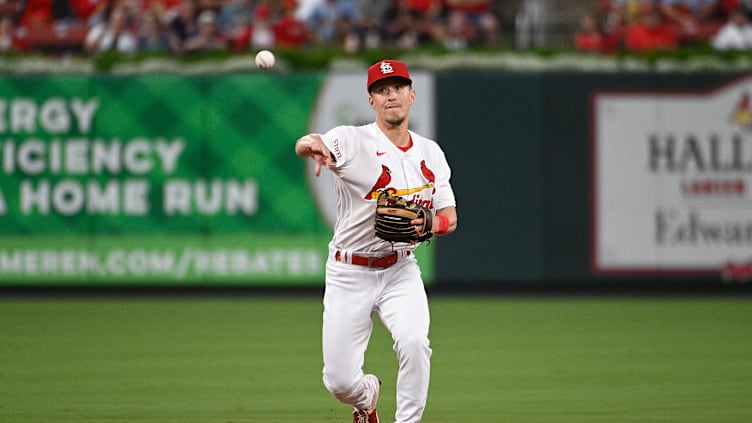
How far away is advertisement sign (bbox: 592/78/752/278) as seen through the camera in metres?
15.8

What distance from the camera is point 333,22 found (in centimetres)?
Answer: 1742

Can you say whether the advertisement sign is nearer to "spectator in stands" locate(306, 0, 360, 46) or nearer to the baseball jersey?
"spectator in stands" locate(306, 0, 360, 46)

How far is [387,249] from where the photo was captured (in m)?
7.13

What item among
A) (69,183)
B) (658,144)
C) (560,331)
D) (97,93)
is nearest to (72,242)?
(69,183)

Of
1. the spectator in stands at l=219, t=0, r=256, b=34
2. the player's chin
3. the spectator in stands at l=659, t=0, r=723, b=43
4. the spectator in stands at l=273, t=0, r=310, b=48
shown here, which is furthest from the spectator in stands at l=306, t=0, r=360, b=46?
the player's chin

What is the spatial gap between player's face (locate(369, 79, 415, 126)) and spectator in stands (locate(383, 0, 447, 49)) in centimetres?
996

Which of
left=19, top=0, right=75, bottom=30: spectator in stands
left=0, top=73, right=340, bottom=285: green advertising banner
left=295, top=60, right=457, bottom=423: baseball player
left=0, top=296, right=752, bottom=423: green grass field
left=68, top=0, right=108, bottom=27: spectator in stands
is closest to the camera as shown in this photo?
left=295, top=60, right=457, bottom=423: baseball player

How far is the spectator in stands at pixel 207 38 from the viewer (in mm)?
16609

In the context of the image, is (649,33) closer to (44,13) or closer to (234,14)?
(234,14)

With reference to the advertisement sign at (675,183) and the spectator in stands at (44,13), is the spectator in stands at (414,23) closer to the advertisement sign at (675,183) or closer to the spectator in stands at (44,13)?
the advertisement sign at (675,183)

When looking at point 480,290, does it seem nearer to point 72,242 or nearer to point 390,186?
point 72,242

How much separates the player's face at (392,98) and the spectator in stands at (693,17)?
11199 millimetres

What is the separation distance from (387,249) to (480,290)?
9.29 metres

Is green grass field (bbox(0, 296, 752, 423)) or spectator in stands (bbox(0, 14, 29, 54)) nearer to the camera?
green grass field (bbox(0, 296, 752, 423))
